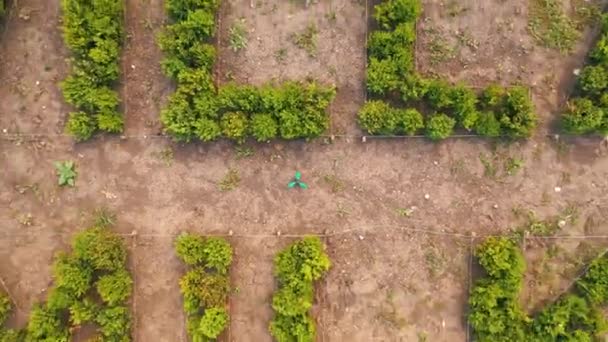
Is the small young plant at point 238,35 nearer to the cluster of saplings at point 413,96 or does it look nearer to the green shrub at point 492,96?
the cluster of saplings at point 413,96

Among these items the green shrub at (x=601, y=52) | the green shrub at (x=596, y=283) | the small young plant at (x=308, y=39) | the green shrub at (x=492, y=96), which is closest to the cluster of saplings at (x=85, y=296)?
the small young plant at (x=308, y=39)

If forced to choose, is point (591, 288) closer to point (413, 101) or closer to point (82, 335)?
point (413, 101)

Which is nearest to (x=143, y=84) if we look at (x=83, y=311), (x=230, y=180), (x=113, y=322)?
(x=230, y=180)

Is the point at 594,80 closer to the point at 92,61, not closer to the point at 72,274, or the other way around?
the point at 92,61

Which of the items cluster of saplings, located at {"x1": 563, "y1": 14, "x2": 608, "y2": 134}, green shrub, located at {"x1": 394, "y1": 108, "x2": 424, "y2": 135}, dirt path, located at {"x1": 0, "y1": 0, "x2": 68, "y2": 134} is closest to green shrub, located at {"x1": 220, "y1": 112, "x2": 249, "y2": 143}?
green shrub, located at {"x1": 394, "y1": 108, "x2": 424, "y2": 135}

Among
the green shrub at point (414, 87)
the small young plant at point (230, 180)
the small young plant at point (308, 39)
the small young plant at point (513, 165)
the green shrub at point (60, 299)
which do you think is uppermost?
the small young plant at point (308, 39)

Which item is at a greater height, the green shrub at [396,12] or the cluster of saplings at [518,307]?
the green shrub at [396,12]

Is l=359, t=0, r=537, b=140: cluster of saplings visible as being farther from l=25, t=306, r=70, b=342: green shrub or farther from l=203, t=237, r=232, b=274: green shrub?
l=25, t=306, r=70, b=342: green shrub

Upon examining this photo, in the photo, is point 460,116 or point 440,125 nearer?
point 440,125
